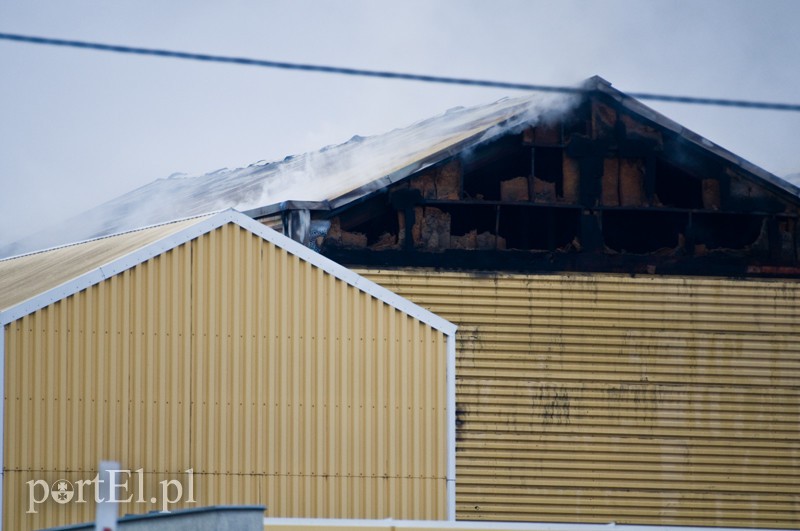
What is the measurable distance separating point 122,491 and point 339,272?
3449mm

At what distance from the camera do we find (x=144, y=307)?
1465 centimetres

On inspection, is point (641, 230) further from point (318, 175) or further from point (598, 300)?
point (318, 175)

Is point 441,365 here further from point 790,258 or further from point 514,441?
point 790,258

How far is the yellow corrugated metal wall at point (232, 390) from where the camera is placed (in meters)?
14.2

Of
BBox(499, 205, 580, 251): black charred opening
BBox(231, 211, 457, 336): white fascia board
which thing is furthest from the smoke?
BBox(231, 211, 457, 336): white fascia board

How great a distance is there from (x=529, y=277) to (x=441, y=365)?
351cm

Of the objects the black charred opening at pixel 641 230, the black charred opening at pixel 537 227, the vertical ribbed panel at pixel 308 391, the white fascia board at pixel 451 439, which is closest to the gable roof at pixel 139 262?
the vertical ribbed panel at pixel 308 391

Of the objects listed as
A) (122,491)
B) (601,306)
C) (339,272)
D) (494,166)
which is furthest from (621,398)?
(122,491)

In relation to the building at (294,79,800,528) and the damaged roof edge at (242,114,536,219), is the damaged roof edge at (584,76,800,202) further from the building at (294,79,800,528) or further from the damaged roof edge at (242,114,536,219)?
the damaged roof edge at (242,114,536,219)

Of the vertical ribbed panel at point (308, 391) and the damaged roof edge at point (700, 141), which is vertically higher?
the damaged roof edge at point (700, 141)

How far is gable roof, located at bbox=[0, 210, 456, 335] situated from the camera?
Answer: 14.4 meters

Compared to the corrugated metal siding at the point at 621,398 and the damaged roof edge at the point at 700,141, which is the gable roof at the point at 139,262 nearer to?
the corrugated metal siding at the point at 621,398

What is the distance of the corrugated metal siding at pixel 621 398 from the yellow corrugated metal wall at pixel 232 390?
302cm

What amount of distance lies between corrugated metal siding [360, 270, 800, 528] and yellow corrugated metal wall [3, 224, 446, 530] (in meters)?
3.02
